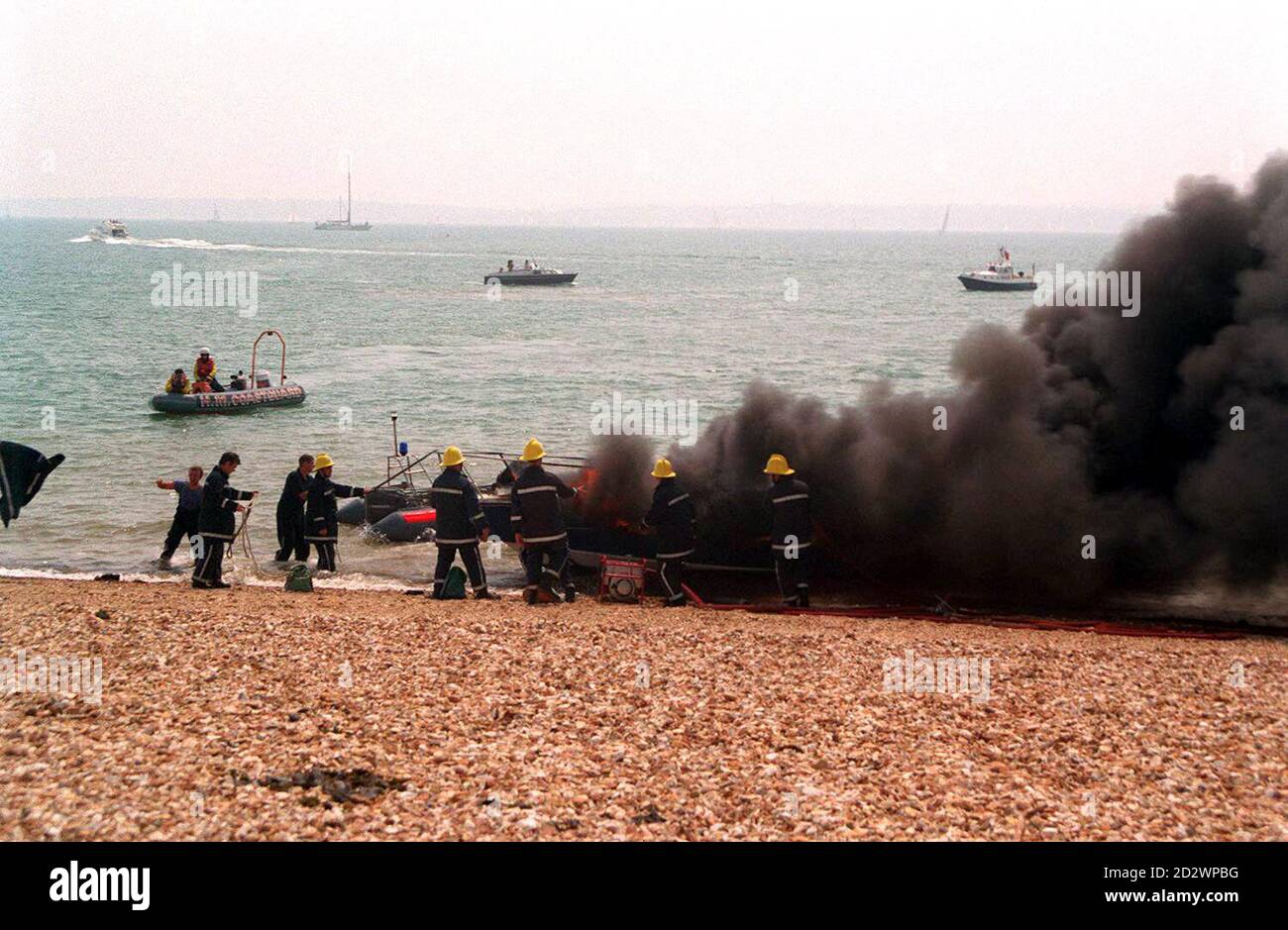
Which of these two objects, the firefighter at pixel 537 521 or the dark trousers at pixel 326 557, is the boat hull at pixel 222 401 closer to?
the dark trousers at pixel 326 557

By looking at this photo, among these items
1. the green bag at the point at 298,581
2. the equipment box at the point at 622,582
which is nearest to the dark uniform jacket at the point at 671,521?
the equipment box at the point at 622,582

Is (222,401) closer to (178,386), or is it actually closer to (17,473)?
(178,386)

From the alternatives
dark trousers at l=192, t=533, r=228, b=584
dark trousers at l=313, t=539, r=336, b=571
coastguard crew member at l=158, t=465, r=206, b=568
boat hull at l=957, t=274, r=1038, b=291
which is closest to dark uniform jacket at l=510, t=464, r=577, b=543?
dark trousers at l=192, t=533, r=228, b=584

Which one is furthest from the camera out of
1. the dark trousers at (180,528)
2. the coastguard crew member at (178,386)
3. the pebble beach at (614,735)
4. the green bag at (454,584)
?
the coastguard crew member at (178,386)

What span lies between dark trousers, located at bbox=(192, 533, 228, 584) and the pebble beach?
9.14ft

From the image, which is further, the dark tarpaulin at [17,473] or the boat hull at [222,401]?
the boat hull at [222,401]

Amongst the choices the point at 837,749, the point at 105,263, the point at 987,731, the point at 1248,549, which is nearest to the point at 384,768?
the point at 837,749

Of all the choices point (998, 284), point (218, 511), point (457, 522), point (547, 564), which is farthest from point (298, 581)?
point (998, 284)

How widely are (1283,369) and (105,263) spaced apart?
142 meters

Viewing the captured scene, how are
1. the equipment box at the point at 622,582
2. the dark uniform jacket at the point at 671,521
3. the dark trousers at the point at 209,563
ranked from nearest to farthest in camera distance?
1. the dark uniform jacket at the point at 671,521
2. the equipment box at the point at 622,582
3. the dark trousers at the point at 209,563

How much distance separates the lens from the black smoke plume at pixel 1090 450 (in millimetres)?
14263

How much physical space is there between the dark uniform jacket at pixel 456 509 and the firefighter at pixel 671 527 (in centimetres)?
214

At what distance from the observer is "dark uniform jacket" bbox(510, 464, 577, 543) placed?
13.6 metres
